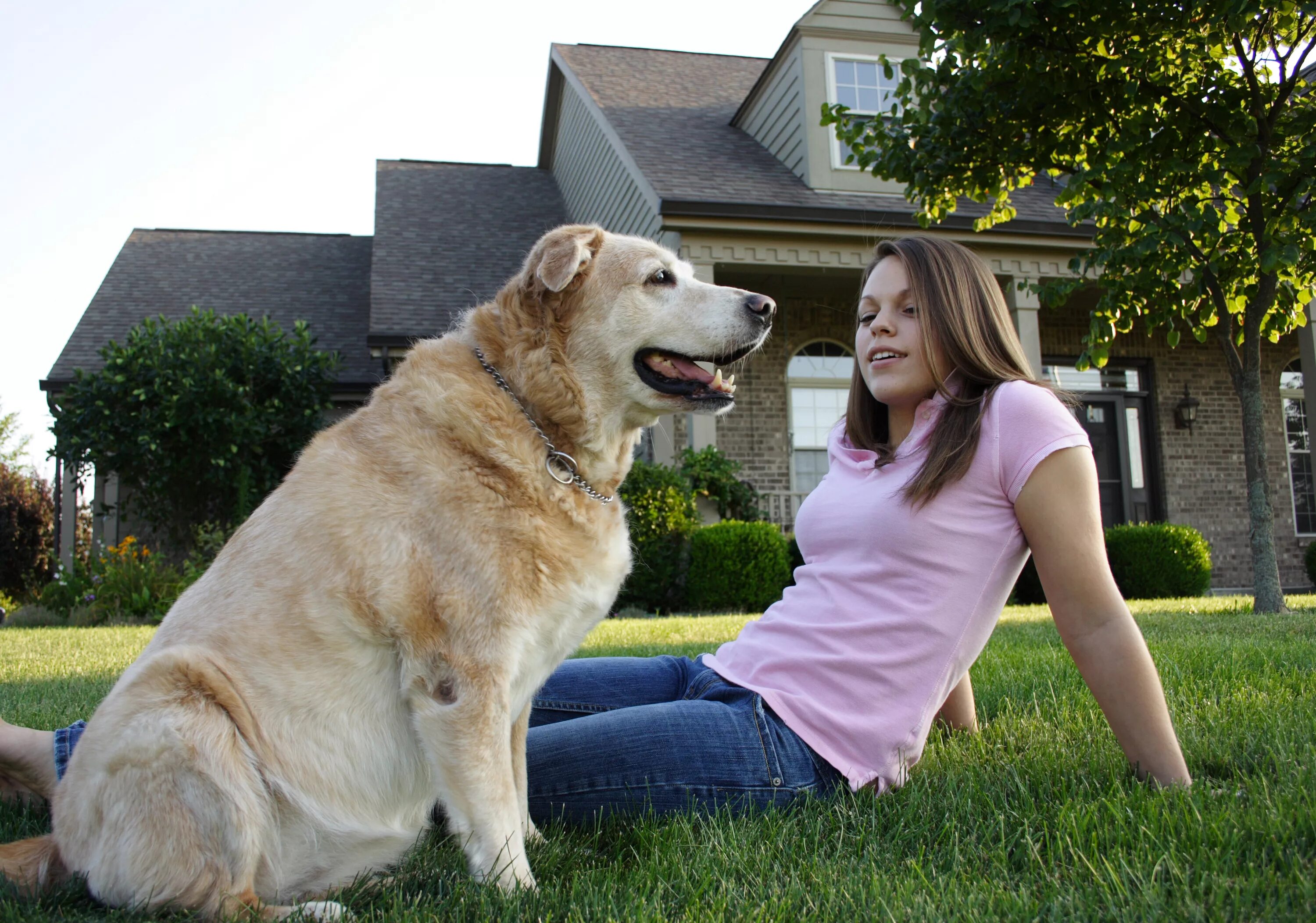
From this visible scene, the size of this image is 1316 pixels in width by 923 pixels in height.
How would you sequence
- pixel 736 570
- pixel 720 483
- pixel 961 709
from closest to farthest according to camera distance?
pixel 961 709 < pixel 736 570 < pixel 720 483

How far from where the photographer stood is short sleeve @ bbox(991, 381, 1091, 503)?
2.09 meters

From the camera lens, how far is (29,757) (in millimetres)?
2605

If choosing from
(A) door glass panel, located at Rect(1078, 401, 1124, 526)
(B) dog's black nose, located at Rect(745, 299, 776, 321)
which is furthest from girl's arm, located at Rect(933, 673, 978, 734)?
(A) door glass panel, located at Rect(1078, 401, 1124, 526)

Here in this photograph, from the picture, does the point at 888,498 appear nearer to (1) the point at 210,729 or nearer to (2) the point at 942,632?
(2) the point at 942,632

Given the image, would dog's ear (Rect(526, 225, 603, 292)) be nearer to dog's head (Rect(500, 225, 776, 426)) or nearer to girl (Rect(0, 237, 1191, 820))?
dog's head (Rect(500, 225, 776, 426))

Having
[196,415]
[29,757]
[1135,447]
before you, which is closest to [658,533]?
[196,415]

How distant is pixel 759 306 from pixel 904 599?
0.95m

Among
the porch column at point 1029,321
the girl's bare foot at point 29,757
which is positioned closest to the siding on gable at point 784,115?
the porch column at point 1029,321

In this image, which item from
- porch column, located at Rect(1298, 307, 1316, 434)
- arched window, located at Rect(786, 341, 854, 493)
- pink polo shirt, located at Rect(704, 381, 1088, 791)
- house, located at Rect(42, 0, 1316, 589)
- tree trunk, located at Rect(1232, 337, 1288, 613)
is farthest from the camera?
arched window, located at Rect(786, 341, 854, 493)

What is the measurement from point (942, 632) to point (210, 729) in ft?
5.47

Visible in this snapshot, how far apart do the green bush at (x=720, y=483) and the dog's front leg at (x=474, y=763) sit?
8.04 meters

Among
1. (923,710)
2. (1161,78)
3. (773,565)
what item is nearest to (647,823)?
(923,710)

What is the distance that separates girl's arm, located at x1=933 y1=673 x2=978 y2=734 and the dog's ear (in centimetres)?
181

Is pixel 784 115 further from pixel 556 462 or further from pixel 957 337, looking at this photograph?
pixel 556 462
